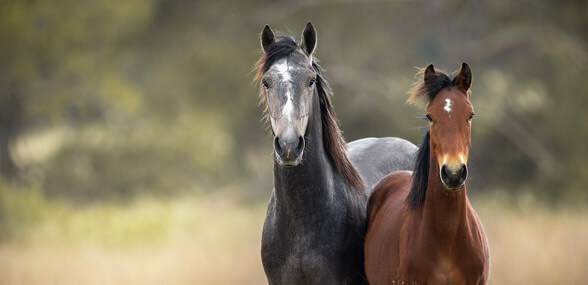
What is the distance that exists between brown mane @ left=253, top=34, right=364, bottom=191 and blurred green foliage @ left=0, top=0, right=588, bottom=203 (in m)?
8.48

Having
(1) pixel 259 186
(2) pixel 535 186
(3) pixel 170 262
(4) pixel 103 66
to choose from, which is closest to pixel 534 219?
(2) pixel 535 186

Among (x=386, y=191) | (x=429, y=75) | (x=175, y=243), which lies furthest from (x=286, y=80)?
(x=175, y=243)

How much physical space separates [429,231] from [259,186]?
1236 cm

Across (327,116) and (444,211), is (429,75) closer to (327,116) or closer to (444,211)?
(444,211)

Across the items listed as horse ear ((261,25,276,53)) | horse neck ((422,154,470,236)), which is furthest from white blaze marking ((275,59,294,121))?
horse neck ((422,154,470,236))

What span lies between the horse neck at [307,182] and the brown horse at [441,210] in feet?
1.93

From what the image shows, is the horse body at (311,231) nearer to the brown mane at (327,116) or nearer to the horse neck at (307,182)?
the horse neck at (307,182)

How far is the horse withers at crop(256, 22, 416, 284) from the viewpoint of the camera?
485 cm

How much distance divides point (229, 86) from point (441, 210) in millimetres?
13028

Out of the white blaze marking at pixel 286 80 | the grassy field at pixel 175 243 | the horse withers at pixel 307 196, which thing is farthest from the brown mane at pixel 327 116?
the grassy field at pixel 175 243

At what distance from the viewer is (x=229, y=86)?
674 inches

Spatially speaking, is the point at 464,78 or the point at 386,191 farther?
the point at 386,191

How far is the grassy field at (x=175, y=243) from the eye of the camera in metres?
9.31

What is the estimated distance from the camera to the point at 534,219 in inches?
441
